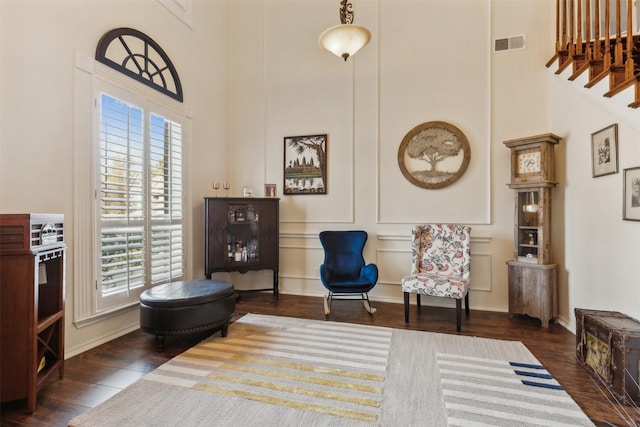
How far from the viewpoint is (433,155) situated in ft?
13.3

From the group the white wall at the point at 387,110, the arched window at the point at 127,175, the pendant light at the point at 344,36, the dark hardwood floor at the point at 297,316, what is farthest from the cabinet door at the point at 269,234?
the pendant light at the point at 344,36

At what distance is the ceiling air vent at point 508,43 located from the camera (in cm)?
377

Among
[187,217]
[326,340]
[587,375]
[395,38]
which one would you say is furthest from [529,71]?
[187,217]

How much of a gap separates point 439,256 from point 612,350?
1.85 metres

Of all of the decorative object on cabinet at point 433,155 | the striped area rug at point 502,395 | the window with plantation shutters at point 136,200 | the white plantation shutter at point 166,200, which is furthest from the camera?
the decorative object on cabinet at point 433,155

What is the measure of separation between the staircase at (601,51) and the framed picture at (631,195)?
52 centimetres

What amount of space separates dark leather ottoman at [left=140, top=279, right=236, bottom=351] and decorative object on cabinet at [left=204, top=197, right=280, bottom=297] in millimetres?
1210

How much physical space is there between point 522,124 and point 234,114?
13.5 ft

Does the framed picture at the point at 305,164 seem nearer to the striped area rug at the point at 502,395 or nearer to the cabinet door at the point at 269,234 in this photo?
the cabinet door at the point at 269,234

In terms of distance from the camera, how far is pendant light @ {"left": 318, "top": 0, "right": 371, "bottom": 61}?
267 centimetres

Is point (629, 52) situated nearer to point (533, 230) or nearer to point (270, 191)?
point (533, 230)

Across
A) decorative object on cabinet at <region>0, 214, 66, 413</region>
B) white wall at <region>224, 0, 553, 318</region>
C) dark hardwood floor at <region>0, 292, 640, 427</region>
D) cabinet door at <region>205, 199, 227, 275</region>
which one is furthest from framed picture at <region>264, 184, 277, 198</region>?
decorative object on cabinet at <region>0, 214, 66, 413</region>

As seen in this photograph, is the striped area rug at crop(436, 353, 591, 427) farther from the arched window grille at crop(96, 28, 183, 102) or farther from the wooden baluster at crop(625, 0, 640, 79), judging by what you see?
the arched window grille at crop(96, 28, 183, 102)

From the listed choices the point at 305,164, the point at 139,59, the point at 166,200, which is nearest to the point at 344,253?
the point at 305,164
